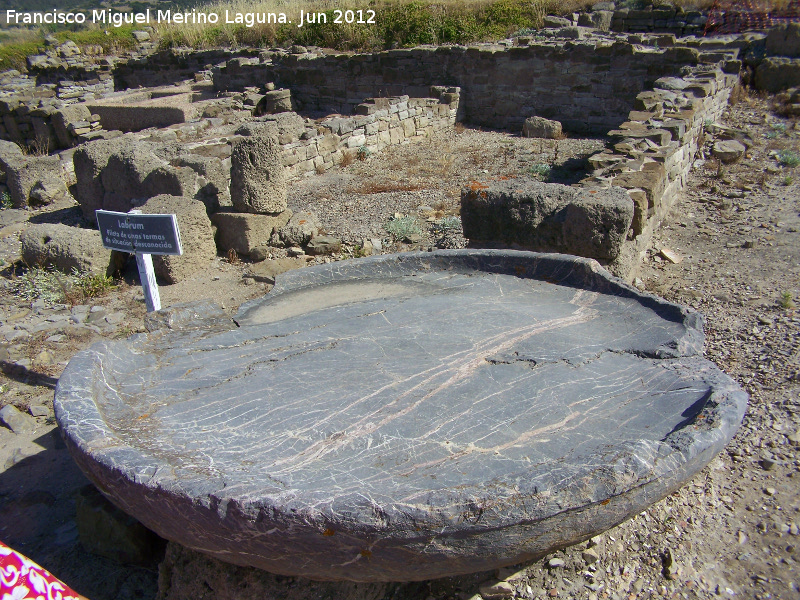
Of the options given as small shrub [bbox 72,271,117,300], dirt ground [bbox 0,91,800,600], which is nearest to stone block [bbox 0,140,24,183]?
dirt ground [bbox 0,91,800,600]

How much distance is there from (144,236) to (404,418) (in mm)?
2252

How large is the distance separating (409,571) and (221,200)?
5518 mm

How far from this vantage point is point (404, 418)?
205cm

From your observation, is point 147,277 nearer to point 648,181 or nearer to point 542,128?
point 648,181

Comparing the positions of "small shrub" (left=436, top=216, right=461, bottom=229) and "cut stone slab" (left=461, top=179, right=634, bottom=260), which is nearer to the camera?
"cut stone slab" (left=461, top=179, right=634, bottom=260)

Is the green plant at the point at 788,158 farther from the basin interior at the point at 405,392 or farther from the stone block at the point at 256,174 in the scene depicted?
the stone block at the point at 256,174

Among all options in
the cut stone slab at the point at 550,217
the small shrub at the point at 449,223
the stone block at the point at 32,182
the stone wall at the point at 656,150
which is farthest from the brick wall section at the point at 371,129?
the cut stone slab at the point at 550,217

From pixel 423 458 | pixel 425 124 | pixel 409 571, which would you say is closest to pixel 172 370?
pixel 423 458

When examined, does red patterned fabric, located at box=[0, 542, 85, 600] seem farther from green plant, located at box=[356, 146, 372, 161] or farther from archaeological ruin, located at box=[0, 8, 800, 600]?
green plant, located at box=[356, 146, 372, 161]

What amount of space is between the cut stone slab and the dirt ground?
0.88m

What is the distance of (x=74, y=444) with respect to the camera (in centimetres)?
185

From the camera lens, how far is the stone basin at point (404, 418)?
1.55 m

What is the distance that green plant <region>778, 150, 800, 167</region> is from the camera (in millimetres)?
6926

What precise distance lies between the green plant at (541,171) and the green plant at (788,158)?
274 cm
